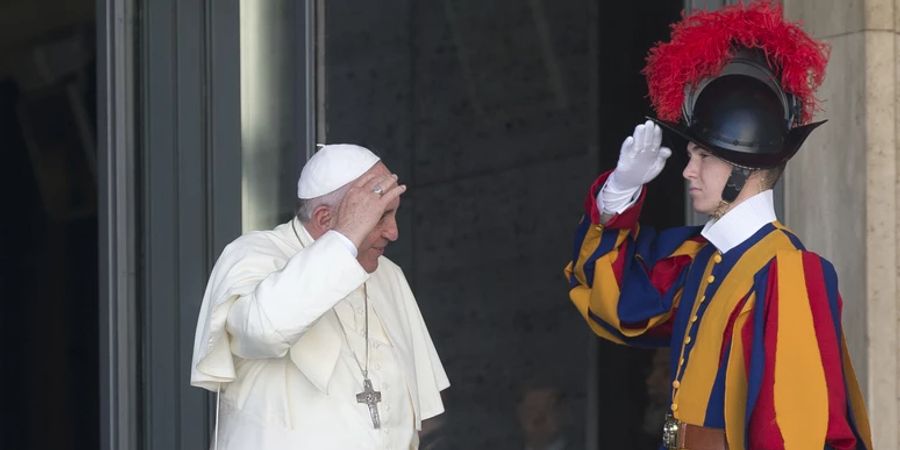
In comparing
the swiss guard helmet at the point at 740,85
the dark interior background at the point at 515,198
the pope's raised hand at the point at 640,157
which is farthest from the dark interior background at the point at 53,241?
the swiss guard helmet at the point at 740,85

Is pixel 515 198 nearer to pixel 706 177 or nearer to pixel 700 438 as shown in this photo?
pixel 706 177

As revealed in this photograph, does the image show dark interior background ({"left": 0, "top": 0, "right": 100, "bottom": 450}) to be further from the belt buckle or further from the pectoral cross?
the belt buckle

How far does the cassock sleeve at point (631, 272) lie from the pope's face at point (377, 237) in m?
0.57

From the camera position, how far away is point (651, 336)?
167 inches

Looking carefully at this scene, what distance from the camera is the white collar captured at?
388 centimetres

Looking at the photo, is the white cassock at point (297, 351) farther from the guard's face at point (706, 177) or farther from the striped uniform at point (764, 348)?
the guard's face at point (706, 177)

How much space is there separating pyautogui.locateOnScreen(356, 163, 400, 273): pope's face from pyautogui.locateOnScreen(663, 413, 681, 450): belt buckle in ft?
2.50

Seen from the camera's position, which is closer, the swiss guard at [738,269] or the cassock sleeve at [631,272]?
the swiss guard at [738,269]

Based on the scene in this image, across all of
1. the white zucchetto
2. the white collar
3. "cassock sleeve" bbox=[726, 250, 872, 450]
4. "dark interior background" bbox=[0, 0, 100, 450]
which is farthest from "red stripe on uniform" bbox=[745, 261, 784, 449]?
"dark interior background" bbox=[0, 0, 100, 450]

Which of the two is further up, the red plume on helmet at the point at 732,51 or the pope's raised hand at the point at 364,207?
the red plume on helmet at the point at 732,51

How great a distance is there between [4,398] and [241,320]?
1.75 metres

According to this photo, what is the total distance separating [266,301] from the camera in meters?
3.66

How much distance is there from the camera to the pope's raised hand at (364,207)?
378 cm

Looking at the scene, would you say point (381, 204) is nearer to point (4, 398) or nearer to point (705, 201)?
point (705, 201)
